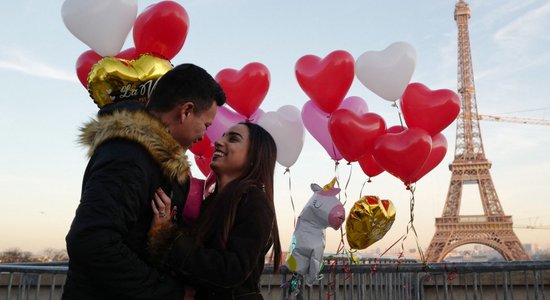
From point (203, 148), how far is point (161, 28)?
217cm

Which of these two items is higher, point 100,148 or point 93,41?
point 93,41

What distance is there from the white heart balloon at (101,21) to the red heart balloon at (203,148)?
1.95 metres

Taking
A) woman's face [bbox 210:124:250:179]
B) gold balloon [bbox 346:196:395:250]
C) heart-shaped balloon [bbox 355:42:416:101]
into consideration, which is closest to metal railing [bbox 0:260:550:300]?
gold balloon [bbox 346:196:395:250]

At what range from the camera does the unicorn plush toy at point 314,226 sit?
5.54 metres

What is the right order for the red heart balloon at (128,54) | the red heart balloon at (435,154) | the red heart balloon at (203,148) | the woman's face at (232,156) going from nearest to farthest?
the woman's face at (232,156) → the red heart balloon at (128,54) → the red heart balloon at (203,148) → the red heart balloon at (435,154)

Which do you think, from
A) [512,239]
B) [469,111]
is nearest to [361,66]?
[512,239]

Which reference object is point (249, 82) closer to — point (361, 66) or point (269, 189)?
point (361, 66)

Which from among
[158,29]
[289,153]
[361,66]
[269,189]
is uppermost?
[361,66]

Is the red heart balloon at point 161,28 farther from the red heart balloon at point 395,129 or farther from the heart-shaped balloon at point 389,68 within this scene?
the red heart balloon at point 395,129

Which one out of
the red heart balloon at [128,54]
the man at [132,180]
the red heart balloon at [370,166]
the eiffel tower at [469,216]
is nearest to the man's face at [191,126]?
the man at [132,180]

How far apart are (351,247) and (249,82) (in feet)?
9.07

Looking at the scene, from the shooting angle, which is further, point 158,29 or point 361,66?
point 361,66

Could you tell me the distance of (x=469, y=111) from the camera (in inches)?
1638

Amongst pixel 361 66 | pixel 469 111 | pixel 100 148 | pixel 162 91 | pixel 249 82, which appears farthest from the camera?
pixel 469 111
